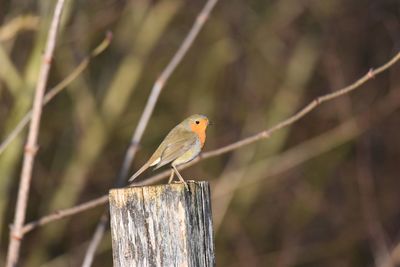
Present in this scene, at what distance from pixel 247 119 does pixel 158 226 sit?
5.30 meters

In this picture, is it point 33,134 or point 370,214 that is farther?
point 370,214

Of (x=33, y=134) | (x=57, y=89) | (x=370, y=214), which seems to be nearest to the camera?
(x=33, y=134)

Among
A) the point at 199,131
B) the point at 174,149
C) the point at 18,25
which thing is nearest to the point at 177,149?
the point at 174,149

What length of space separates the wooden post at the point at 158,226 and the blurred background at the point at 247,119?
12.3 ft

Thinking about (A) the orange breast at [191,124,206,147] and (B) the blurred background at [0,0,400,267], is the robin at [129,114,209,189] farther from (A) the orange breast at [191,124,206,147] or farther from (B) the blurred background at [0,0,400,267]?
(B) the blurred background at [0,0,400,267]

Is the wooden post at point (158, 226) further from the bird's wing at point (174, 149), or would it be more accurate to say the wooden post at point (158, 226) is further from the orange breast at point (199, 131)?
the orange breast at point (199, 131)

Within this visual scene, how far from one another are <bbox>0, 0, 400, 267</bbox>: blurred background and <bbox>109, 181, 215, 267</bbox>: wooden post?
3760 mm

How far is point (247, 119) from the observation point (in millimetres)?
7566

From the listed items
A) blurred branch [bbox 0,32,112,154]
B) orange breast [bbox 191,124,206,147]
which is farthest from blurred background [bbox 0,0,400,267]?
orange breast [bbox 191,124,206,147]

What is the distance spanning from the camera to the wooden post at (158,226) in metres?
2.31

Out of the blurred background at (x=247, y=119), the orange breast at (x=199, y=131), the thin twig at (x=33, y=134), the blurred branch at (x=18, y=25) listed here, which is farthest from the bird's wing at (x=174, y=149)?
the blurred background at (x=247, y=119)

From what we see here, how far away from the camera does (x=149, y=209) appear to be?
2.32 metres

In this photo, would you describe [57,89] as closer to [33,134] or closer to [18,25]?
[33,134]

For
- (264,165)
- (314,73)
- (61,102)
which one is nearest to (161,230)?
(264,165)
